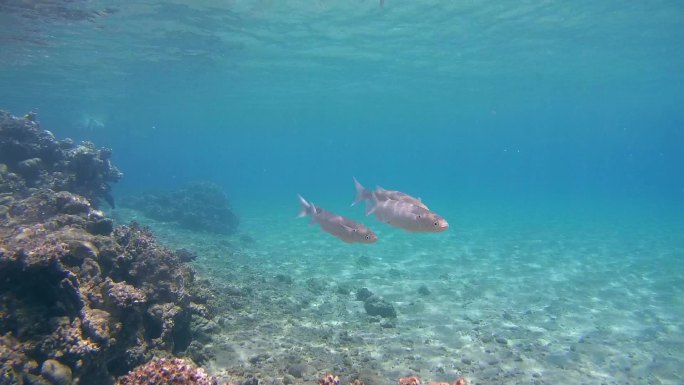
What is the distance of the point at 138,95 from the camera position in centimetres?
4978

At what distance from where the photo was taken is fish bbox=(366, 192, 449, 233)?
6.16 meters

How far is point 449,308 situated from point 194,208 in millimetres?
18127

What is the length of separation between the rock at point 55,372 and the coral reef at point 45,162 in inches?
412

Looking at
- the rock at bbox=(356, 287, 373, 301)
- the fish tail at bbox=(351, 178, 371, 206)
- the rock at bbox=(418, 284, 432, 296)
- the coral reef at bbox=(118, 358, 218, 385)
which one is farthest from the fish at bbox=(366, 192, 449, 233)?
the rock at bbox=(418, 284, 432, 296)

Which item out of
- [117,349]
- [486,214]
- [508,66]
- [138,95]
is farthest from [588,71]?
[138,95]

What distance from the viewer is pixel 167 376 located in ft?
13.8

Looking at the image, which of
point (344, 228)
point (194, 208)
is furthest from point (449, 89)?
point (344, 228)

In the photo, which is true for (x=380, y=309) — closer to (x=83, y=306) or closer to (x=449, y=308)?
(x=449, y=308)

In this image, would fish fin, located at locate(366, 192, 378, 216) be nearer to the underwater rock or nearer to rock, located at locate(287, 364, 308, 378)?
rock, located at locate(287, 364, 308, 378)

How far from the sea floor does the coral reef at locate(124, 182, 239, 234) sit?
5.17ft

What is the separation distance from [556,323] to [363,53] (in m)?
25.3

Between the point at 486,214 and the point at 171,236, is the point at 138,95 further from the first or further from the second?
the point at 486,214

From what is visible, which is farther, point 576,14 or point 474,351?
point 576,14

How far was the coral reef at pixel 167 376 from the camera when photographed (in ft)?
13.7
